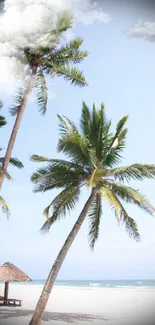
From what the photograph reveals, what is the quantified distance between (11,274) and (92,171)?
375 centimetres

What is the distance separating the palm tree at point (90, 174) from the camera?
24.3 ft

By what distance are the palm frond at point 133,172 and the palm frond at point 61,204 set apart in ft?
2.64

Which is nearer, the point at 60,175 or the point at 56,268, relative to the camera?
the point at 56,268

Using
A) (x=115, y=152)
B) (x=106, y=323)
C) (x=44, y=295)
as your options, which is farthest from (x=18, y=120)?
(x=106, y=323)

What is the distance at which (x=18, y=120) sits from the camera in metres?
8.27

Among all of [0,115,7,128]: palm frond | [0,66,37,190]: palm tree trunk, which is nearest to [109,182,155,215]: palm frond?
[0,66,37,190]: palm tree trunk

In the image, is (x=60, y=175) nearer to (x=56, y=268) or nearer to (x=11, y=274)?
(x=56, y=268)

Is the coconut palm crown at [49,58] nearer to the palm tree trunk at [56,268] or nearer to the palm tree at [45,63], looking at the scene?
the palm tree at [45,63]

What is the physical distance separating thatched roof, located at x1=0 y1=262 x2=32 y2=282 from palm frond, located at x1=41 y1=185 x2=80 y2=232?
105 inches

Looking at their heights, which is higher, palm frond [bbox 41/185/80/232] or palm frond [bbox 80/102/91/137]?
palm frond [bbox 80/102/91/137]

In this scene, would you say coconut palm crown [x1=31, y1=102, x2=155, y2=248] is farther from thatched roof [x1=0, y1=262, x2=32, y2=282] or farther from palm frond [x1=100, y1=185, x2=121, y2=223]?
thatched roof [x1=0, y1=262, x2=32, y2=282]

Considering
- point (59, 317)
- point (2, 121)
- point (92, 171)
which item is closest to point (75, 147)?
→ point (92, 171)

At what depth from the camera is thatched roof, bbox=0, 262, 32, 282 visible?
9750 millimetres

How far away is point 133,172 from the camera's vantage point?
769 cm
